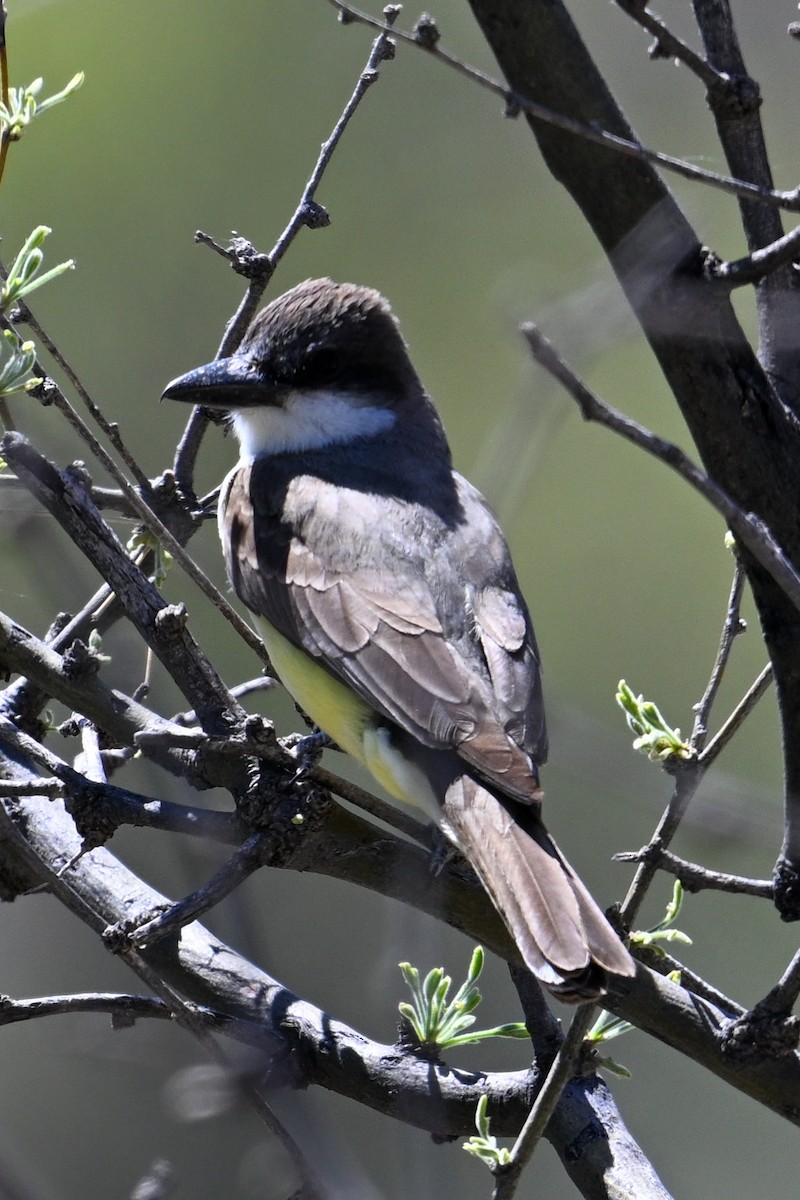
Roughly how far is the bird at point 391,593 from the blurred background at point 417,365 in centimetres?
96

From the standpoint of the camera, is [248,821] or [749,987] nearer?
[248,821]

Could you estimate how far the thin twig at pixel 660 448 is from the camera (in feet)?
5.25

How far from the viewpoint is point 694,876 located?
2.80 metres

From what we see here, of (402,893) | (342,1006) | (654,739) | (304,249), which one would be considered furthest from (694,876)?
(304,249)

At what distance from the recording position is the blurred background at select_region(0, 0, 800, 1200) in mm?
6641

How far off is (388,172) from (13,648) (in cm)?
687

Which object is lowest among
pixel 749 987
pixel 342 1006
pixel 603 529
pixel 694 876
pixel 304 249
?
pixel 749 987

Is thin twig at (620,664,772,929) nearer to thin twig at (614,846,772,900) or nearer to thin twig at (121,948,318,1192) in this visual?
thin twig at (614,846,772,900)

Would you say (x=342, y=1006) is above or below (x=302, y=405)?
below

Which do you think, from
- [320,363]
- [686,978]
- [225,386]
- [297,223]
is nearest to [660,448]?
[686,978]

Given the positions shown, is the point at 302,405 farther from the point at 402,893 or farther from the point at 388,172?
the point at 388,172

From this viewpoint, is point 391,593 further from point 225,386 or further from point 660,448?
point 660,448

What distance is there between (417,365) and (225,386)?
4041 millimetres

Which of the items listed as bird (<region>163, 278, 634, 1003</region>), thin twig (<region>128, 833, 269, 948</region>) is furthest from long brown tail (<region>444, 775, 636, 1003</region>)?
thin twig (<region>128, 833, 269, 948</region>)
